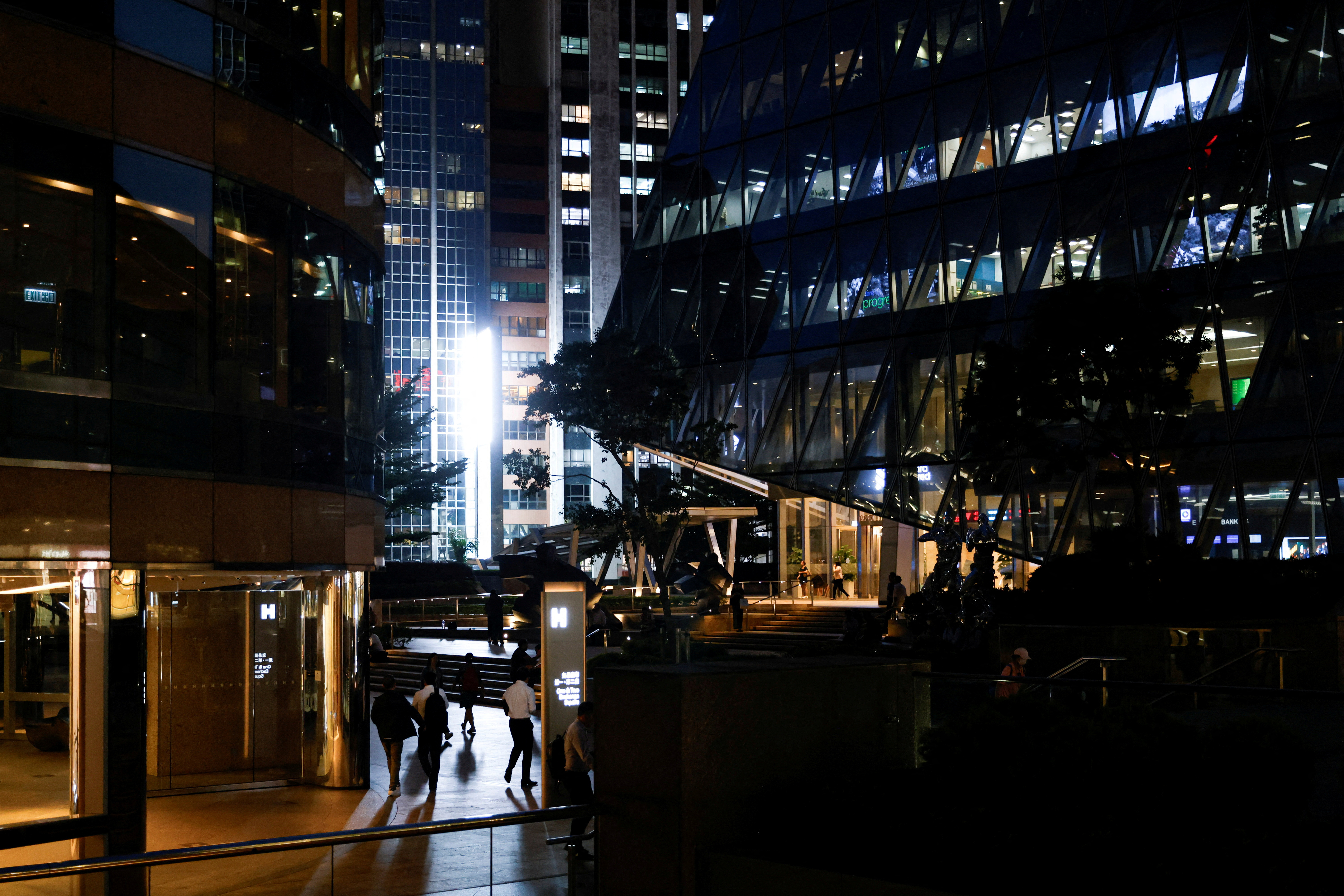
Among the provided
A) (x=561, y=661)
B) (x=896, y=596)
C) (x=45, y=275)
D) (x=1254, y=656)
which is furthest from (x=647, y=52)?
(x=45, y=275)

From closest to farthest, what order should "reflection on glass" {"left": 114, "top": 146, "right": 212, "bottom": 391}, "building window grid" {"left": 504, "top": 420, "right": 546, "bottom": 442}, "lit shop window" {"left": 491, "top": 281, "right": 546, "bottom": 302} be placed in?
"reflection on glass" {"left": 114, "top": 146, "right": 212, "bottom": 391} < "building window grid" {"left": 504, "top": 420, "right": 546, "bottom": 442} < "lit shop window" {"left": 491, "top": 281, "right": 546, "bottom": 302}

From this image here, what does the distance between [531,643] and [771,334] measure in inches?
486

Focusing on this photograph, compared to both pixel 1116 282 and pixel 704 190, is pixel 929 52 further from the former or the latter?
pixel 1116 282

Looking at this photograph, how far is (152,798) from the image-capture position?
17281 mm

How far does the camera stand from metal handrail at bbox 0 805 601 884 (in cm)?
652

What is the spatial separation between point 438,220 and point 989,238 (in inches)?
3103

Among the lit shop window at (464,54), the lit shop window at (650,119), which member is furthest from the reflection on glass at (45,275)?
the lit shop window at (464,54)

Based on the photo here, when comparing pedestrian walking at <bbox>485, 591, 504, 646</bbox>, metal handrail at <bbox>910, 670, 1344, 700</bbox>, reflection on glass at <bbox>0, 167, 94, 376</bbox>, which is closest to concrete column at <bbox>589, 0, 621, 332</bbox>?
pedestrian walking at <bbox>485, 591, 504, 646</bbox>

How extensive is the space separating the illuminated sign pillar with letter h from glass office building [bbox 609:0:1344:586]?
18.9 m

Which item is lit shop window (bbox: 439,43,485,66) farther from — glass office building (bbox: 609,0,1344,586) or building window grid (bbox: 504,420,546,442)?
glass office building (bbox: 609,0,1344,586)

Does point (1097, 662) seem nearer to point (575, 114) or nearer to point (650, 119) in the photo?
point (650, 119)

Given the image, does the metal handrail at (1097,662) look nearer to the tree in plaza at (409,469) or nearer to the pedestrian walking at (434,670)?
the pedestrian walking at (434,670)

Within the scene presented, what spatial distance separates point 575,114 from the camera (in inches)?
4417

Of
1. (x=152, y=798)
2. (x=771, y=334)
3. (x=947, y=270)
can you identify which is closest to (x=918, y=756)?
(x=152, y=798)
